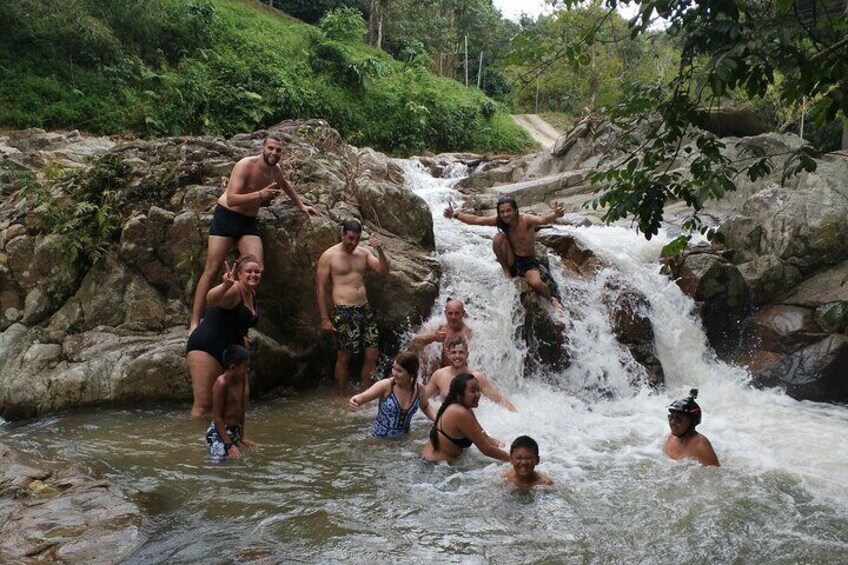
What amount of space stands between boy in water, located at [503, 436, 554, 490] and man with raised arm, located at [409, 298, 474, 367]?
202 cm

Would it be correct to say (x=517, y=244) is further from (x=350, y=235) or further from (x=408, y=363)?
(x=408, y=363)

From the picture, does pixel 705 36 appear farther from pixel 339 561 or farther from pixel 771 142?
pixel 771 142

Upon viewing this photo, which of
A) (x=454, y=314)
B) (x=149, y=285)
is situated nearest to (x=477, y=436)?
(x=454, y=314)

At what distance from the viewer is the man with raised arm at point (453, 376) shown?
6.50 meters

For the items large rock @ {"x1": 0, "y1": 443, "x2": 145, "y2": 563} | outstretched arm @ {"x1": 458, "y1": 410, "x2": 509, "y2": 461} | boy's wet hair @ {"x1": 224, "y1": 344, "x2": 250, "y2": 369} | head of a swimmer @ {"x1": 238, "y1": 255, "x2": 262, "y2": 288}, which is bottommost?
large rock @ {"x1": 0, "y1": 443, "x2": 145, "y2": 563}

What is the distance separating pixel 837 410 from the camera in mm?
7816

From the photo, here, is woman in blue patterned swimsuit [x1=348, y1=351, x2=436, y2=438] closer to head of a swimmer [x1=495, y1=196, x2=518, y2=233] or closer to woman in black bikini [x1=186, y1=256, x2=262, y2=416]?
woman in black bikini [x1=186, y1=256, x2=262, y2=416]

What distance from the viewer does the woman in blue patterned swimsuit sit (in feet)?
19.7

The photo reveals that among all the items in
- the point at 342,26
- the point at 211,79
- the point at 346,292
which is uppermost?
the point at 342,26

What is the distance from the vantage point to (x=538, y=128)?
113 feet

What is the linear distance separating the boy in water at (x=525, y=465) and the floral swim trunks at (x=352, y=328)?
116 inches

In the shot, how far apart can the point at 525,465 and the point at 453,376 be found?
1950mm

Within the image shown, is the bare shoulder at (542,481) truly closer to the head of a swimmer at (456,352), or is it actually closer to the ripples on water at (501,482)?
the ripples on water at (501,482)

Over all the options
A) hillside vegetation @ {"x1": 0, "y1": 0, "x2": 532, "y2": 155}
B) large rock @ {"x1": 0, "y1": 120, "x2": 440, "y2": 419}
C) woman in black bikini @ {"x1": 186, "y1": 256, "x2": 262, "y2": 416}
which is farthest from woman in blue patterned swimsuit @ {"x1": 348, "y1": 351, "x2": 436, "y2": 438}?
hillside vegetation @ {"x1": 0, "y1": 0, "x2": 532, "y2": 155}
